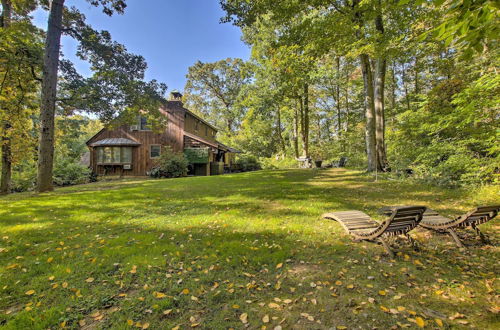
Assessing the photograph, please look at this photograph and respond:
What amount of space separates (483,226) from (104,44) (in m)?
16.7

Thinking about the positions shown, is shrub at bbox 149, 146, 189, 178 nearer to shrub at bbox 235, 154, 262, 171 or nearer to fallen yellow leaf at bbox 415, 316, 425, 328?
shrub at bbox 235, 154, 262, 171

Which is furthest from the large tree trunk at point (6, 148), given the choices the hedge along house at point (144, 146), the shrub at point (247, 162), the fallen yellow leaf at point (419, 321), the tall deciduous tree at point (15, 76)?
the shrub at point (247, 162)

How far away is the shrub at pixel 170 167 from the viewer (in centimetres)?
1939

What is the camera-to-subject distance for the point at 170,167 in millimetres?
19375

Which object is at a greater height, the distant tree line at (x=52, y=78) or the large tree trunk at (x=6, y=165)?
the distant tree line at (x=52, y=78)

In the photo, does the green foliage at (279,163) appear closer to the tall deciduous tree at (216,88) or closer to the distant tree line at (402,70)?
the distant tree line at (402,70)

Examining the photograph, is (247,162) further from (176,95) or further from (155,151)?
(176,95)

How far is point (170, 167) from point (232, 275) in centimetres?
1718

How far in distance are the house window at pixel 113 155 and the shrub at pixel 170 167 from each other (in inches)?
160

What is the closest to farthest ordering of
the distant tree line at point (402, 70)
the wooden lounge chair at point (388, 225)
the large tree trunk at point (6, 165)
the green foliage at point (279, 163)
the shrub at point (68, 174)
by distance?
1. the wooden lounge chair at point (388, 225)
2. the distant tree line at point (402, 70)
3. the large tree trunk at point (6, 165)
4. the shrub at point (68, 174)
5. the green foliage at point (279, 163)

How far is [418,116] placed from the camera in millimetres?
11188

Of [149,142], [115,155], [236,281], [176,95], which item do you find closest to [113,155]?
[115,155]

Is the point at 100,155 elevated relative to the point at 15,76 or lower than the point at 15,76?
lower

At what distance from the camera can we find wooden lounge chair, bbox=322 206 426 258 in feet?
11.7
